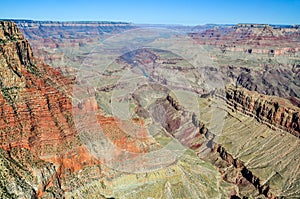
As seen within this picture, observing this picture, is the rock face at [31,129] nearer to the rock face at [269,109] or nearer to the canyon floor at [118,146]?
the canyon floor at [118,146]

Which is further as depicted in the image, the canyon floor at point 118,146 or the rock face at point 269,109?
the rock face at point 269,109

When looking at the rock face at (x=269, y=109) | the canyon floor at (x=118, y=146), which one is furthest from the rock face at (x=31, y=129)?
the rock face at (x=269, y=109)

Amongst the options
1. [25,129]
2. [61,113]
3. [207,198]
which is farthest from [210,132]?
[25,129]

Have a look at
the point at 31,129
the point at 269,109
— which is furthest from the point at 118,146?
the point at 269,109

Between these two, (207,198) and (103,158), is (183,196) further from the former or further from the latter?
(103,158)

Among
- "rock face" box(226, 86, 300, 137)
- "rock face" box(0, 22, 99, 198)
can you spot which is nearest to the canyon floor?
"rock face" box(0, 22, 99, 198)

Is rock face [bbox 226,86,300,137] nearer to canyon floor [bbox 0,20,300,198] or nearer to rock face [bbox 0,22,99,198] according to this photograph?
canyon floor [bbox 0,20,300,198]

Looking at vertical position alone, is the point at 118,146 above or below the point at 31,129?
below

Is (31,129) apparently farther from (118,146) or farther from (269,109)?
(269,109)
